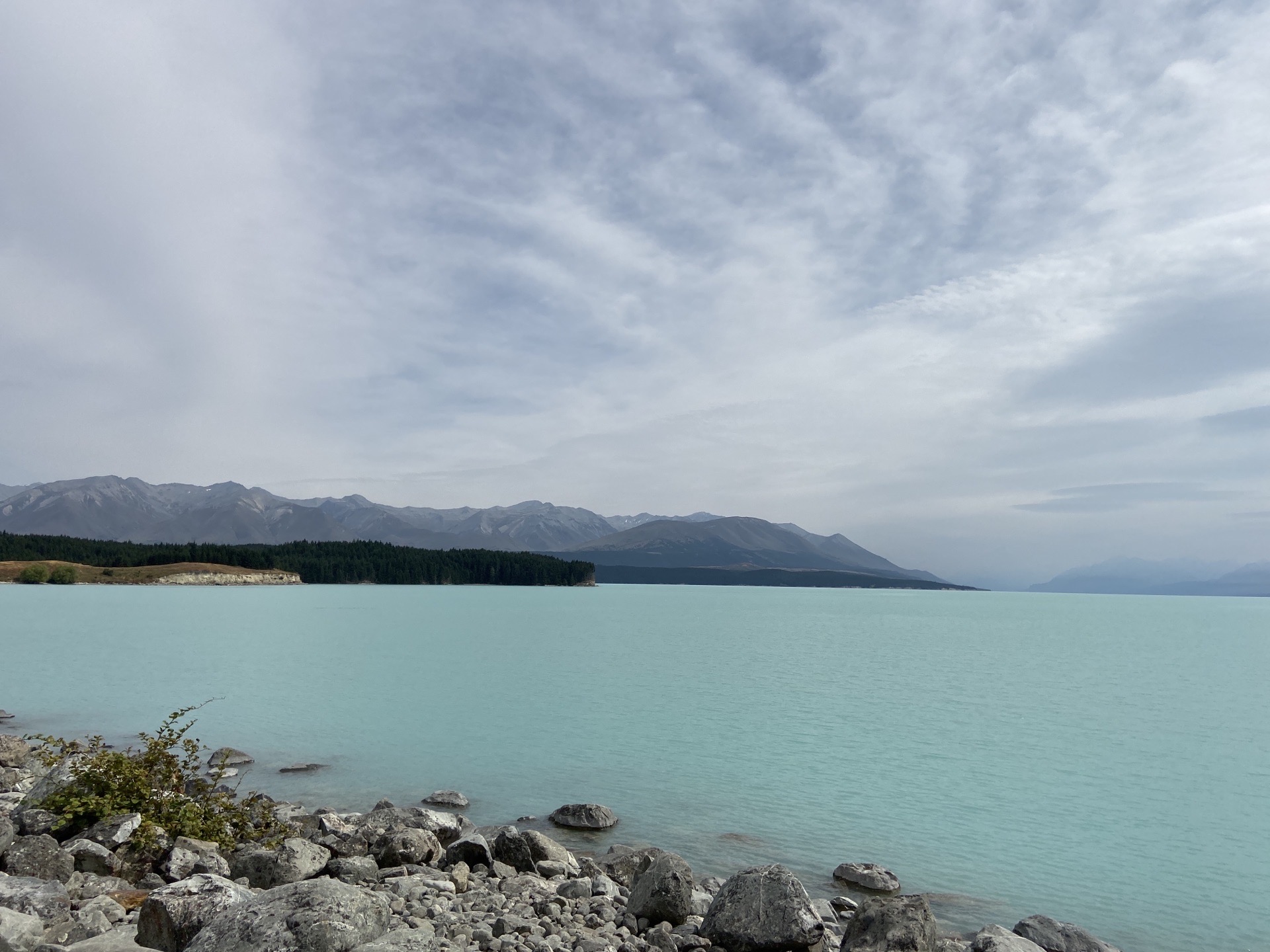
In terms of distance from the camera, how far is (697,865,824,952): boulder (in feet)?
32.4

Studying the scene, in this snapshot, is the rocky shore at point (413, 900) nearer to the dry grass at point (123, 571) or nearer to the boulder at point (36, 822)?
the boulder at point (36, 822)

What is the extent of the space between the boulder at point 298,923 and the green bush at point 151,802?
547cm

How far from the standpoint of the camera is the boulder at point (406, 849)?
12805mm

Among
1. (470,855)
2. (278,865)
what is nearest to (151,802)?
(278,865)

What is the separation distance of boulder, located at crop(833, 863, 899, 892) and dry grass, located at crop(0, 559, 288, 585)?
179m

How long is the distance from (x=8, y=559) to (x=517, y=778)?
638 ft

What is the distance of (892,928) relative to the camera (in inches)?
388

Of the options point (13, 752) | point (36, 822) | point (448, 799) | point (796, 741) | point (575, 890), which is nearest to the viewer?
point (575, 890)

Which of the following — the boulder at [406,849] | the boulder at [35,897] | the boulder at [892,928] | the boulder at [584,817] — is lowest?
the boulder at [584,817]

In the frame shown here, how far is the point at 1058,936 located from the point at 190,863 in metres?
13.1

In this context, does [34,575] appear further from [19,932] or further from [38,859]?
[19,932]

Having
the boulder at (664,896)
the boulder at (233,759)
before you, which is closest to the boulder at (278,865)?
the boulder at (664,896)

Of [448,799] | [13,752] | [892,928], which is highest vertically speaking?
[892,928]

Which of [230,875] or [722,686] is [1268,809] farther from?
[230,875]
